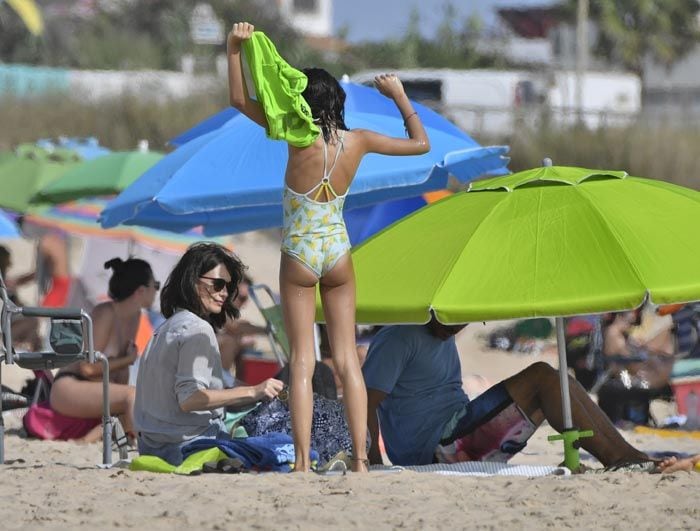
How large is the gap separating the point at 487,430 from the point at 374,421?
48cm

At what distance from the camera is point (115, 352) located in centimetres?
790

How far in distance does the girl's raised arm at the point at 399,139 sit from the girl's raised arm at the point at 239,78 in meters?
0.41

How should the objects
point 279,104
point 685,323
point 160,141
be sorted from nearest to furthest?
point 279,104, point 685,323, point 160,141

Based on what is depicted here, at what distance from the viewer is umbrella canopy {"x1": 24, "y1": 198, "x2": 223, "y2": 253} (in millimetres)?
12258

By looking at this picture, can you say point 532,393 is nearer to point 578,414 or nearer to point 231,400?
point 578,414

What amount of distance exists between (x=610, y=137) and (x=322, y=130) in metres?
15.7

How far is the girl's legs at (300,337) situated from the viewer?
5.34 metres

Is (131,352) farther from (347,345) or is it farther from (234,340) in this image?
(347,345)

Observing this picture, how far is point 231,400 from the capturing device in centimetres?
561

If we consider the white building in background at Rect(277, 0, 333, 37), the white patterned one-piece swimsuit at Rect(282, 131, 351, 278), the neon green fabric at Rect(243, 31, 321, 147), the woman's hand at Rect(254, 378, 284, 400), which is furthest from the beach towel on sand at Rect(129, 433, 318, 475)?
the white building in background at Rect(277, 0, 333, 37)

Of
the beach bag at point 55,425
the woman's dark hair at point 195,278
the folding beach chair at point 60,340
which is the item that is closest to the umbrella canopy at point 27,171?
the beach bag at point 55,425

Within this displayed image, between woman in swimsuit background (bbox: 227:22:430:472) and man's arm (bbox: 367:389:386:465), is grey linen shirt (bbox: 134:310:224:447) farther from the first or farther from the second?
man's arm (bbox: 367:389:386:465)

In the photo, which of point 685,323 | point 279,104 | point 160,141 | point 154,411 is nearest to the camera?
point 279,104

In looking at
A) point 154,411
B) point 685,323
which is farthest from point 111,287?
point 685,323
